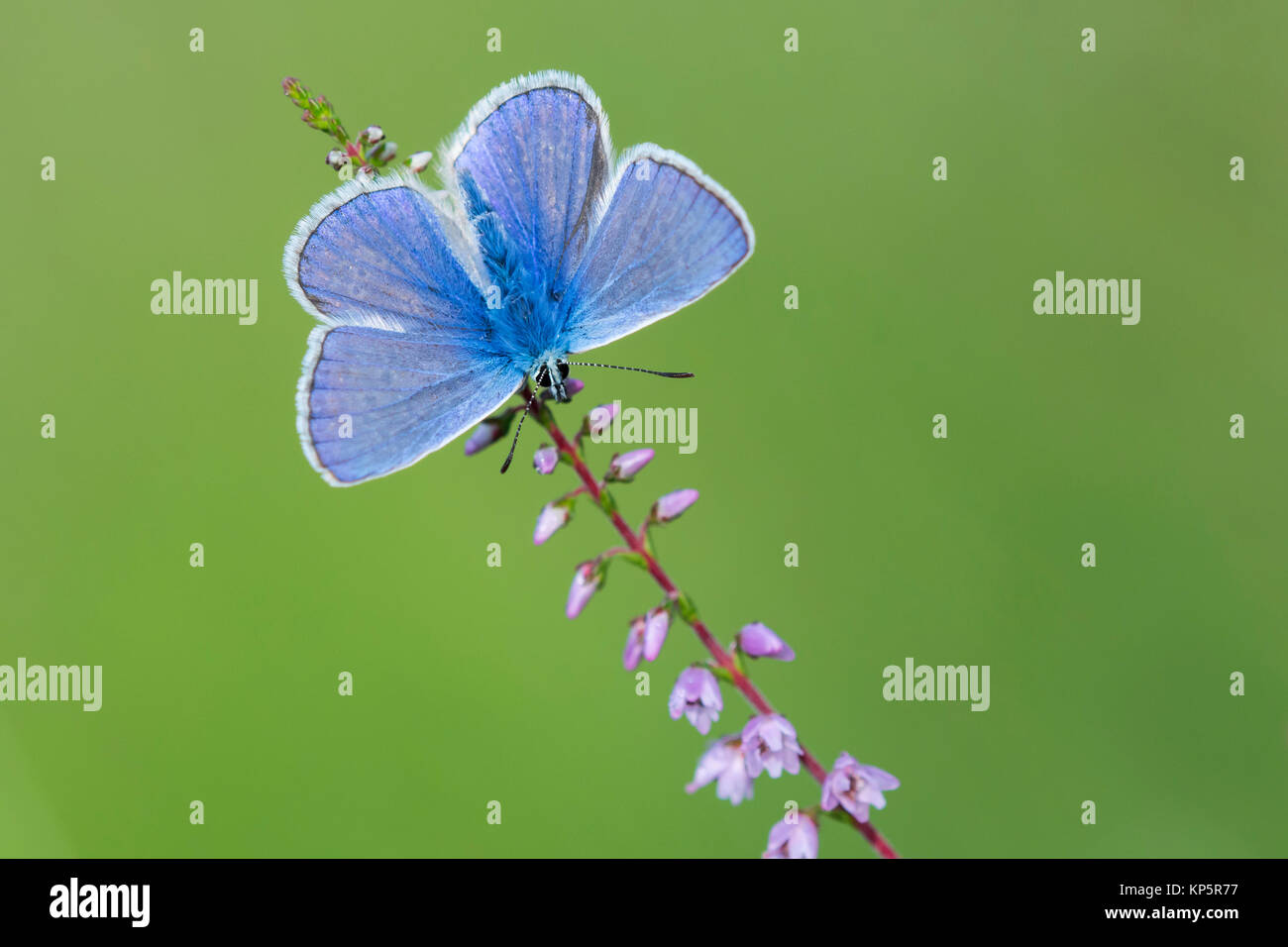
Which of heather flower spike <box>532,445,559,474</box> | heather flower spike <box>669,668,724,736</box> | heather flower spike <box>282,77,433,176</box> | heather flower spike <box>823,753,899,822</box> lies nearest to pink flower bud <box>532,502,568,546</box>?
heather flower spike <box>532,445,559,474</box>

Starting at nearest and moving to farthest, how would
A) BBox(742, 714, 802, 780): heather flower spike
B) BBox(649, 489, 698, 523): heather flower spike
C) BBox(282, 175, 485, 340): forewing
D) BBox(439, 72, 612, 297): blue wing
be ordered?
1. BBox(742, 714, 802, 780): heather flower spike
2. BBox(649, 489, 698, 523): heather flower spike
3. BBox(282, 175, 485, 340): forewing
4. BBox(439, 72, 612, 297): blue wing

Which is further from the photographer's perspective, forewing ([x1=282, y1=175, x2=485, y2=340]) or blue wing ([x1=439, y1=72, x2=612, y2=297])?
blue wing ([x1=439, y1=72, x2=612, y2=297])

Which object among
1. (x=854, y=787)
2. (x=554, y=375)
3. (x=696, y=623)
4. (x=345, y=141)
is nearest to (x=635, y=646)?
(x=696, y=623)

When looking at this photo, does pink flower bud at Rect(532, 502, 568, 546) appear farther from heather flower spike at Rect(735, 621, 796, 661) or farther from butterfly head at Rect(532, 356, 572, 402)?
heather flower spike at Rect(735, 621, 796, 661)

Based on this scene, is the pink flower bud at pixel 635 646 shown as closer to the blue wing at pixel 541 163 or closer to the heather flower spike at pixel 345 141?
the blue wing at pixel 541 163

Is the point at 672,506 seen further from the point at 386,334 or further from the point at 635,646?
the point at 386,334
